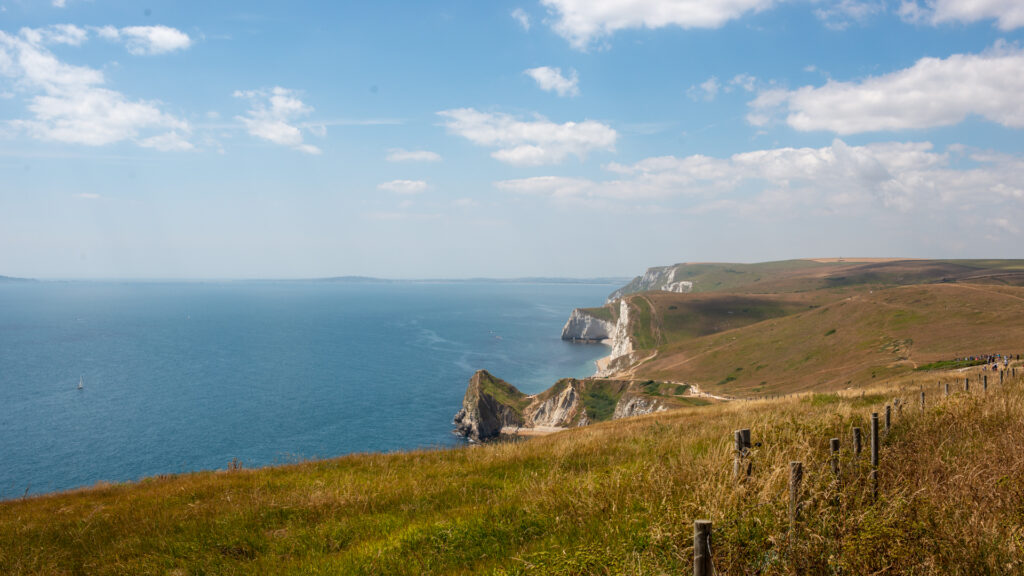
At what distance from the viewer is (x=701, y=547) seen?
3982 mm

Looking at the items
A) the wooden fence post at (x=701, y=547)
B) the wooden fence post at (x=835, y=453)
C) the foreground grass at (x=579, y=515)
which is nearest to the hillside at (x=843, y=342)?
the foreground grass at (x=579, y=515)

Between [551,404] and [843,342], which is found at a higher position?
[843,342]

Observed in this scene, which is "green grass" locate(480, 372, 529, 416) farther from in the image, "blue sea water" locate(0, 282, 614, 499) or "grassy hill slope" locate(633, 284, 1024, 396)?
"grassy hill slope" locate(633, 284, 1024, 396)

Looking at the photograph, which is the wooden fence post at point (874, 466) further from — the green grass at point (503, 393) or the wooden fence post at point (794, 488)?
the green grass at point (503, 393)

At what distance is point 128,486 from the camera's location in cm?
1281

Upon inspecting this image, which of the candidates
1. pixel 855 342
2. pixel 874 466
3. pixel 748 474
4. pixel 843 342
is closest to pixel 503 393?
pixel 843 342

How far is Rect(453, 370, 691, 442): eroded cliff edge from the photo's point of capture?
86.1m

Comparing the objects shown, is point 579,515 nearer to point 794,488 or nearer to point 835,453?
point 794,488

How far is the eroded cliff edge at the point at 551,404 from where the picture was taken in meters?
86.1

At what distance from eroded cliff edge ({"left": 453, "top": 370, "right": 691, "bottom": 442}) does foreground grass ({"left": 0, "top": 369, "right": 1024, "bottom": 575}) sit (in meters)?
74.9

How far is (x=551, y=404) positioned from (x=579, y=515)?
288 ft

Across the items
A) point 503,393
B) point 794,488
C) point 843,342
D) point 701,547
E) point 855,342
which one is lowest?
point 503,393

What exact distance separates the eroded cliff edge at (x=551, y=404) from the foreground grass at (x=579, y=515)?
74915 millimetres

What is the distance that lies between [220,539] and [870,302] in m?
131
